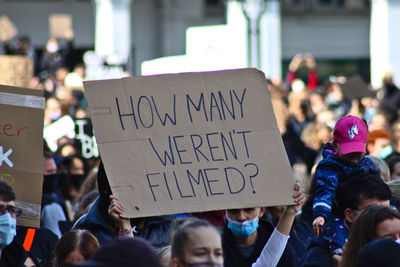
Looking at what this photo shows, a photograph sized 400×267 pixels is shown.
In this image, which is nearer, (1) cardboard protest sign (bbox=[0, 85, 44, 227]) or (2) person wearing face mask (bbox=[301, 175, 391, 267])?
(2) person wearing face mask (bbox=[301, 175, 391, 267])

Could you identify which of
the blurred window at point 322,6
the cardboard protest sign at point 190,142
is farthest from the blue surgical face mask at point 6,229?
the blurred window at point 322,6

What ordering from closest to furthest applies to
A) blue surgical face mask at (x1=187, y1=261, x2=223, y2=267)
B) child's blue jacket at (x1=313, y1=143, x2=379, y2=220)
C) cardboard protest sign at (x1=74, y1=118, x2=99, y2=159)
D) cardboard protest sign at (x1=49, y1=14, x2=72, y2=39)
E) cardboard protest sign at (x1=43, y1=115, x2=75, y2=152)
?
blue surgical face mask at (x1=187, y1=261, x2=223, y2=267), child's blue jacket at (x1=313, y1=143, x2=379, y2=220), cardboard protest sign at (x1=74, y1=118, x2=99, y2=159), cardboard protest sign at (x1=43, y1=115, x2=75, y2=152), cardboard protest sign at (x1=49, y1=14, x2=72, y2=39)

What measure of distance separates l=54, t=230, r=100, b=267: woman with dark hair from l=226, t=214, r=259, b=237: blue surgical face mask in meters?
0.69

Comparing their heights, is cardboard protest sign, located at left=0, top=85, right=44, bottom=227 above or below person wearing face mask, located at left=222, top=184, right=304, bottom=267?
above

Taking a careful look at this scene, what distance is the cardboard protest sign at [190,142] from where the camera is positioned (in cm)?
501

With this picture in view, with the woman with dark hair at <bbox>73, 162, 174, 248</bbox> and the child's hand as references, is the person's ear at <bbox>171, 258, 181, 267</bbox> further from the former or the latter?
the child's hand

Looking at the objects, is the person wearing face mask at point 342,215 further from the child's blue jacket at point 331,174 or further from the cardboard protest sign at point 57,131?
the cardboard protest sign at point 57,131

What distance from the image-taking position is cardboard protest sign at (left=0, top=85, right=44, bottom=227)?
5.62m

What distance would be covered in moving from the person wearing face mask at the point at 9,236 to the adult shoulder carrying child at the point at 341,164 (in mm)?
1565

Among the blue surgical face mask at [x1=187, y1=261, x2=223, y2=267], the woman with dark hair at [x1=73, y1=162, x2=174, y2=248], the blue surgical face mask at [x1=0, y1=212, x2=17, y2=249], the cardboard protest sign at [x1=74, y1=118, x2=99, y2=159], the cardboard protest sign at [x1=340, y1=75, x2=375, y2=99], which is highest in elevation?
the blue surgical face mask at [x1=187, y1=261, x2=223, y2=267]

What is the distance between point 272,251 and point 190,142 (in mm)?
685

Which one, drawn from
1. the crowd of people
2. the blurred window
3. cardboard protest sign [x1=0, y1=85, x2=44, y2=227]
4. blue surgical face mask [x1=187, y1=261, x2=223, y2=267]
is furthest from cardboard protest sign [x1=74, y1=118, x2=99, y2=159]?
the blurred window

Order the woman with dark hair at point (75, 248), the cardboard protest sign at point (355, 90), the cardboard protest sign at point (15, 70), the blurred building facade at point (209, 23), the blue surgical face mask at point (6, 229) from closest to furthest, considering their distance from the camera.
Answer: the blue surgical face mask at point (6, 229) < the woman with dark hair at point (75, 248) < the cardboard protest sign at point (15, 70) < the cardboard protest sign at point (355, 90) < the blurred building facade at point (209, 23)

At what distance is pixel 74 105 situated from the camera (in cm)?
1443
